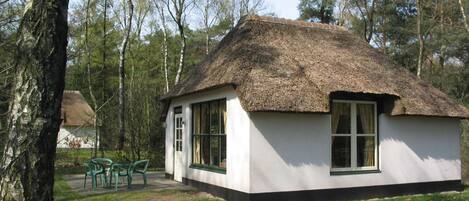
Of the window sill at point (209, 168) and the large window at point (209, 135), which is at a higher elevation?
the large window at point (209, 135)

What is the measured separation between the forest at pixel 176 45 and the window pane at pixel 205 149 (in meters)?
7.51

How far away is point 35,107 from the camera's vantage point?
3521 mm

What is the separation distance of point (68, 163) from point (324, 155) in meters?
14.5

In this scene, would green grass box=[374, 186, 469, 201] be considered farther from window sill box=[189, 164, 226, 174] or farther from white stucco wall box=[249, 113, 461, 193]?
window sill box=[189, 164, 226, 174]

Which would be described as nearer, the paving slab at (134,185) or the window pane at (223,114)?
the window pane at (223,114)

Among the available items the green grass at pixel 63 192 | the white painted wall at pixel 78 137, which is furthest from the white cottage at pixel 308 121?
the white painted wall at pixel 78 137

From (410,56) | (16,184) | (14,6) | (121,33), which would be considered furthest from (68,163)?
(410,56)

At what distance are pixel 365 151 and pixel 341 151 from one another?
682 mm

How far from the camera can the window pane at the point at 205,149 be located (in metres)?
12.1

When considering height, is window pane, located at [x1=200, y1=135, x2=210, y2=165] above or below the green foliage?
below

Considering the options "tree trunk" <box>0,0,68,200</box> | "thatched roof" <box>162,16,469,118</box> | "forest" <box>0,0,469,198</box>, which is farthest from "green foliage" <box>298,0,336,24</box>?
"tree trunk" <box>0,0,68,200</box>

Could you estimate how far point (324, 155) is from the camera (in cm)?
1063

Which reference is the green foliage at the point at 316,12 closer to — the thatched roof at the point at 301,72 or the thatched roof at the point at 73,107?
the thatched roof at the point at 73,107

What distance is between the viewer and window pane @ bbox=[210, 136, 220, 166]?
1161 cm
